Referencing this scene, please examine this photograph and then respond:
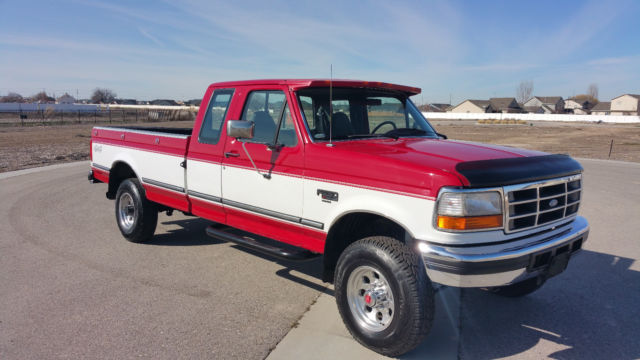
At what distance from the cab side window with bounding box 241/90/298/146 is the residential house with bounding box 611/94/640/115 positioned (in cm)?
12841

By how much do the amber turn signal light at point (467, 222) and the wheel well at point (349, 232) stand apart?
828 millimetres

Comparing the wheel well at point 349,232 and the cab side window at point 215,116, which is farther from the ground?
the cab side window at point 215,116

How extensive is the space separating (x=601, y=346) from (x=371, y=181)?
7.71 feet

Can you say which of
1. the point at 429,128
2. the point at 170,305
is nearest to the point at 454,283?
the point at 429,128

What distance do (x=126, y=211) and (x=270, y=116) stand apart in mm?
3248

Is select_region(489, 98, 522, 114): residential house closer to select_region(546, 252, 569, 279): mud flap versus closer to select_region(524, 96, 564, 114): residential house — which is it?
select_region(524, 96, 564, 114): residential house

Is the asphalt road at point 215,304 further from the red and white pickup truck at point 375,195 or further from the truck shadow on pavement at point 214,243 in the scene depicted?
the red and white pickup truck at point 375,195

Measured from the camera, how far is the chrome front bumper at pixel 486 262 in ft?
10.6

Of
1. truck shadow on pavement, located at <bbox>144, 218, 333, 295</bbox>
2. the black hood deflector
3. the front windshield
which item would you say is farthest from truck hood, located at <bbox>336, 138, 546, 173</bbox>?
truck shadow on pavement, located at <bbox>144, 218, 333, 295</bbox>

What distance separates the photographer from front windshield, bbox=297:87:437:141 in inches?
177

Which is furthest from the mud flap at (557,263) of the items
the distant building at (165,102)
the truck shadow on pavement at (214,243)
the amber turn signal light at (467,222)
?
the distant building at (165,102)

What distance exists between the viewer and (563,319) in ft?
14.2

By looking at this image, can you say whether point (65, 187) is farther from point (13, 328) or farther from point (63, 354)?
point (63, 354)

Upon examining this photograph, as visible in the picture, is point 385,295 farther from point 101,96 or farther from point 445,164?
point 101,96
